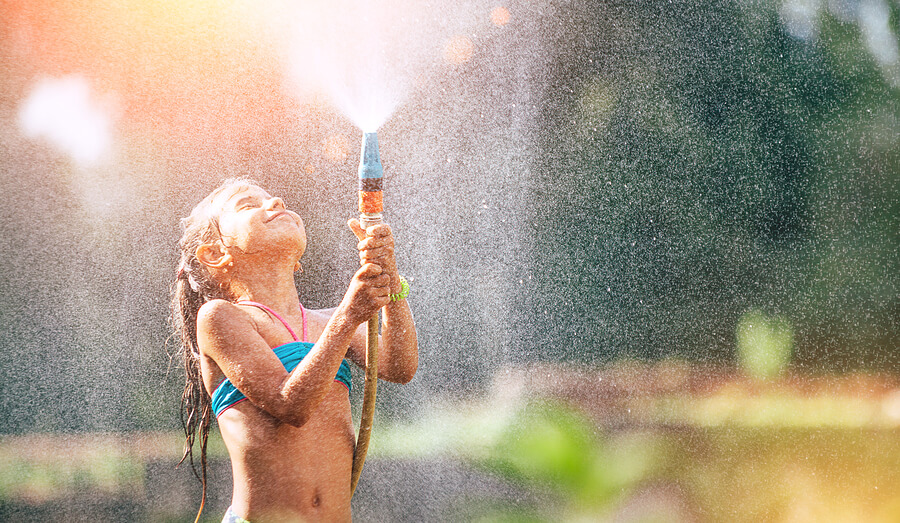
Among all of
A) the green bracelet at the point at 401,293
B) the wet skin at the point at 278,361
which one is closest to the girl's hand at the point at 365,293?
the wet skin at the point at 278,361

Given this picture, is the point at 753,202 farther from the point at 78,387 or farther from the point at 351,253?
the point at 78,387

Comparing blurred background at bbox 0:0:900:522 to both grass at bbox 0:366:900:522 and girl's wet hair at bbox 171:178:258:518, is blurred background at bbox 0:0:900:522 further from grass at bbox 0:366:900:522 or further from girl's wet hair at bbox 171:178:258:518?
girl's wet hair at bbox 171:178:258:518

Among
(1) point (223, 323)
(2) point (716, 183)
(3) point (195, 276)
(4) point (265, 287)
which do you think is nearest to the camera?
(1) point (223, 323)

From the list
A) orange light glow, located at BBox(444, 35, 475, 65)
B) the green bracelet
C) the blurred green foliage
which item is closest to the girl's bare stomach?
the green bracelet

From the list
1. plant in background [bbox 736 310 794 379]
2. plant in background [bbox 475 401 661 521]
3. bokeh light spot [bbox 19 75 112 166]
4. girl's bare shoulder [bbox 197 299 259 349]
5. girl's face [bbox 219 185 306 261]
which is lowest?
plant in background [bbox 475 401 661 521]

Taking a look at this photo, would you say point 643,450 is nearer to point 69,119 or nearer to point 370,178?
point 370,178

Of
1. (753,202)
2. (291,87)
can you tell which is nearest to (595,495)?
(753,202)

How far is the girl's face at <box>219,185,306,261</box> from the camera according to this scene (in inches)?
64.9

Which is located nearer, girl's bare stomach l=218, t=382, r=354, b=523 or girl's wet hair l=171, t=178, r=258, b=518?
girl's bare stomach l=218, t=382, r=354, b=523

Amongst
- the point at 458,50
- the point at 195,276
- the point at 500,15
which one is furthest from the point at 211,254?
the point at 500,15

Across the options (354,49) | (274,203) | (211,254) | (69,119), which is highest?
(354,49)

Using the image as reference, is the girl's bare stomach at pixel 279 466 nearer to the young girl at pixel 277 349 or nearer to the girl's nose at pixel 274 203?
the young girl at pixel 277 349

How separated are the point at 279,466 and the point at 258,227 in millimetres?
490

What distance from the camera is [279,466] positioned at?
161cm
